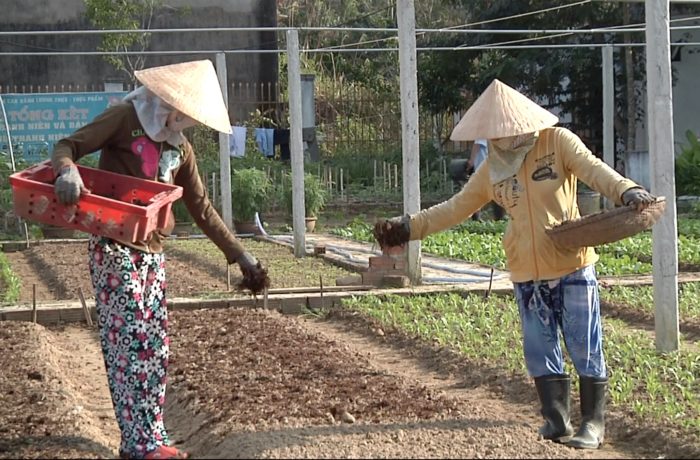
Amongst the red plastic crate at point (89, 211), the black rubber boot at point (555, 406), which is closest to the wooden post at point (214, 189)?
the black rubber boot at point (555, 406)

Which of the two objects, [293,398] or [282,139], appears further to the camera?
[282,139]

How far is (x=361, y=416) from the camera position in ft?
19.0

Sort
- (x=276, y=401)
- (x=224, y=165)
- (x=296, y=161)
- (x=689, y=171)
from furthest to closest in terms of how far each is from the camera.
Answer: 1. (x=689, y=171)
2. (x=224, y=165)
3. (x=296, y=161)
4. (x=276, y=401)

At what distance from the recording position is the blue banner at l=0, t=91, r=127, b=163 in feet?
62.4

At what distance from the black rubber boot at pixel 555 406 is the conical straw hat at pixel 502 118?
1132 mm

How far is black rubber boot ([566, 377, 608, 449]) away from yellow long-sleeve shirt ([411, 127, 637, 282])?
524mm

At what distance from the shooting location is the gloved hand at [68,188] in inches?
187

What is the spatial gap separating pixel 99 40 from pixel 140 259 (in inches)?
790

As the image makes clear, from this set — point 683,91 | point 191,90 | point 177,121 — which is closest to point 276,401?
point 177,121

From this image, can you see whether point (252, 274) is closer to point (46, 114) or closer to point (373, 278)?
point (373, 278)

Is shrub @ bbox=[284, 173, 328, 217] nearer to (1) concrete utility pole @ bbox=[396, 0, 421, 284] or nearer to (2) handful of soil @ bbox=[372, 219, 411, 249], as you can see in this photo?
(1) concrete utility pole @ bbox=[396, 0, 421, 284]

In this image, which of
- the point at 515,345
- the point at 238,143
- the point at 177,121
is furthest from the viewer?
the point at 238,143

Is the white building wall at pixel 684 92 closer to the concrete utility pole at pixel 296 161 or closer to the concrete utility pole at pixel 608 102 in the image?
the concrete utility pole at pixel 608 102

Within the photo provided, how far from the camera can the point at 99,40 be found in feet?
80.0
